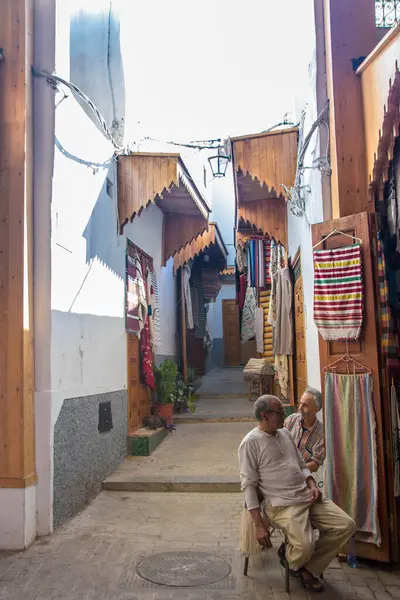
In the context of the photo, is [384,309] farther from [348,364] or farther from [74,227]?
[74,227]

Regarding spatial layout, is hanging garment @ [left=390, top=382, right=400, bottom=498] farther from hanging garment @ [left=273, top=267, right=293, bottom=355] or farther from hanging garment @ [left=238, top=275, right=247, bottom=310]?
hanging garment @ [left=238, top=275, right=247, bottom=310]

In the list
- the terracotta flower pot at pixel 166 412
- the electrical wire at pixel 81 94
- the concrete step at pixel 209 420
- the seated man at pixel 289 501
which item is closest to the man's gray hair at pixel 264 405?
the seated man at pixel 289 501

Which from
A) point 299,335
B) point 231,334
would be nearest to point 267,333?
point 299,335

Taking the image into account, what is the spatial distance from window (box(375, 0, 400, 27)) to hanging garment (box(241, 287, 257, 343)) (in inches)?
349

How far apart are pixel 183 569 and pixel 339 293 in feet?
7.88

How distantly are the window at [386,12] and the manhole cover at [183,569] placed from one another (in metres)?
4.69

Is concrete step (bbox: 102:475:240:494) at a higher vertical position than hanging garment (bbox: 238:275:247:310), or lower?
lower

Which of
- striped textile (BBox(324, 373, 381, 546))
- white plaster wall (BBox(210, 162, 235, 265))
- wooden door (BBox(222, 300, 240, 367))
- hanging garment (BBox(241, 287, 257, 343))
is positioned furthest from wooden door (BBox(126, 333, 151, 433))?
wooden door (BBox(222, 300, 240, 367))

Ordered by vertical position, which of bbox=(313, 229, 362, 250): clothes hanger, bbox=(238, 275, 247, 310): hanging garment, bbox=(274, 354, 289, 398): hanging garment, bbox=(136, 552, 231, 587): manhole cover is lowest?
bbox=(136, 552, 231, 587): manhole cover

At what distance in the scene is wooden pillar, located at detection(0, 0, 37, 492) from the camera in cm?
455

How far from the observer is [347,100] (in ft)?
14.7

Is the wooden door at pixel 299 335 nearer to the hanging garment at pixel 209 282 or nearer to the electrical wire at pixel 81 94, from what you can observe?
the electrical wire at pixel 81 94

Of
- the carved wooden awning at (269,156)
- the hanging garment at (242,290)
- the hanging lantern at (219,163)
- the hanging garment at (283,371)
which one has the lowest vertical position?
the hanging garment at (283,371)

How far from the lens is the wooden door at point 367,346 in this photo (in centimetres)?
383
